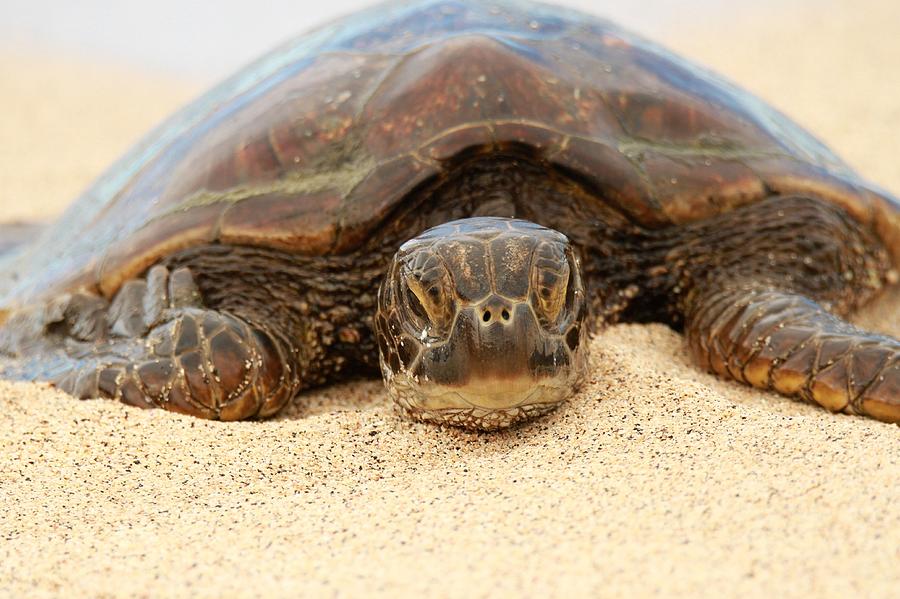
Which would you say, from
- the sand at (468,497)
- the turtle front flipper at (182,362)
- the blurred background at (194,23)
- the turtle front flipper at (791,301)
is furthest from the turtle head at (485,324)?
the blurred background at (194,23)

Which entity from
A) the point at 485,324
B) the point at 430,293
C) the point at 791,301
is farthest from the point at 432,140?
the point at 791,301

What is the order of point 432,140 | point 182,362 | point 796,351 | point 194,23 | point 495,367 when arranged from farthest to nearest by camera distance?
point 194,23 → point 432,140 → point 182,362 → point 796,351 → point 495,367

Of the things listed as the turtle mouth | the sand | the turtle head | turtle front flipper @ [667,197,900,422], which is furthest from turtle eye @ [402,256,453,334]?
turtle front flipper @ [667,197,900,422]

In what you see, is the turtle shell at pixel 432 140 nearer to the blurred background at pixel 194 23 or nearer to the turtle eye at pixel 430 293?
the turtle eye at pixel 430 293

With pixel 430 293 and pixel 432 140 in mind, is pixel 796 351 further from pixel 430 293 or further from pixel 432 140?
pixel 432 140

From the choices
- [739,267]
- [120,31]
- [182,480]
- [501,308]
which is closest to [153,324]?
[182,480]

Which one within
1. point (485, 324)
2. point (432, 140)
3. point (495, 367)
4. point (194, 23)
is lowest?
point (495, 367)
